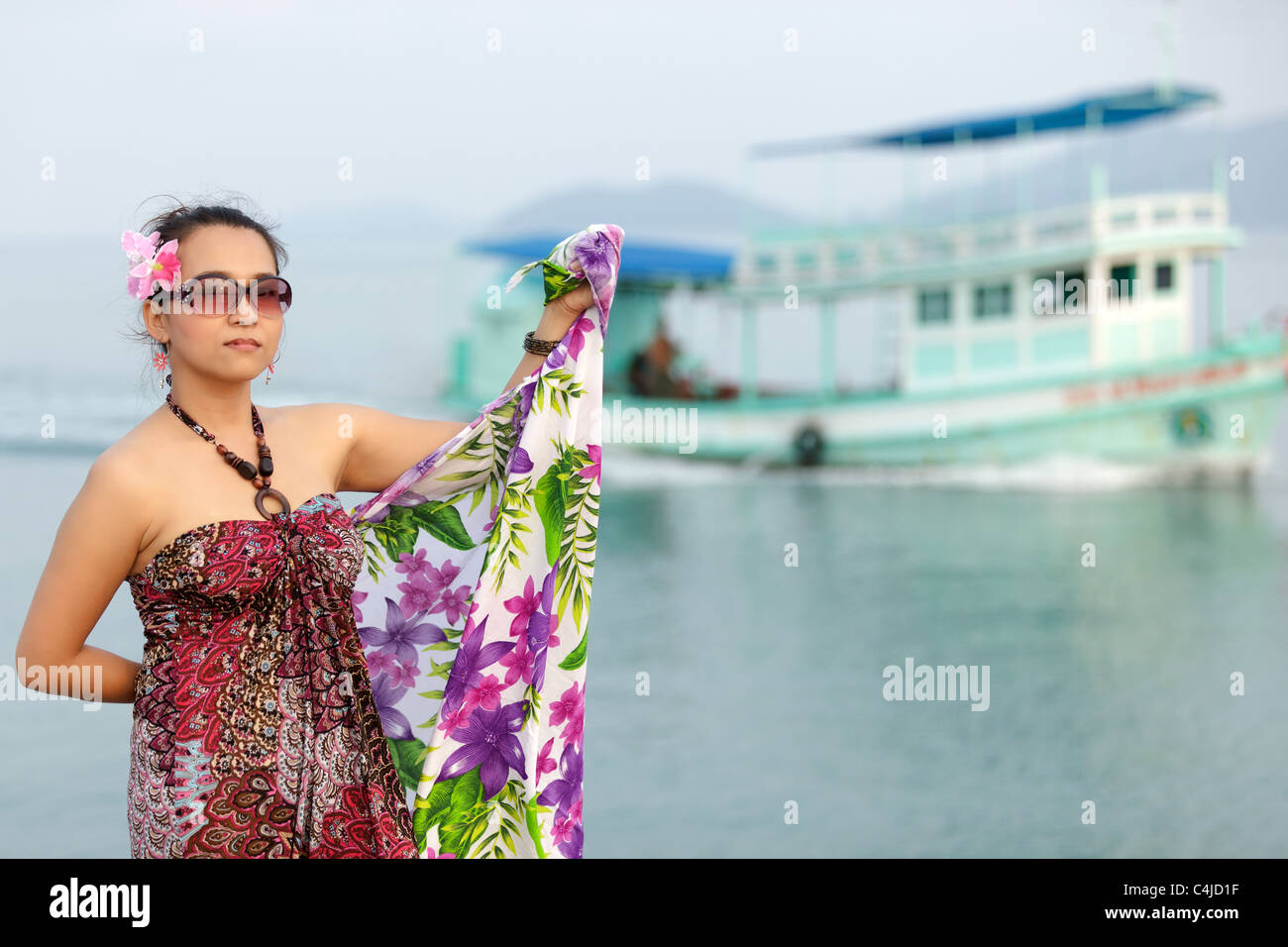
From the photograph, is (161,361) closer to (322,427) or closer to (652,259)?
(322,427)

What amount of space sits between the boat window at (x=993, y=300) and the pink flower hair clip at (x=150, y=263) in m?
14.2

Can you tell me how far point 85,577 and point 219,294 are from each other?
0.35 metres

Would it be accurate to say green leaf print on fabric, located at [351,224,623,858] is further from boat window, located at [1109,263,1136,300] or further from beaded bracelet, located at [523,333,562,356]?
boat window, located at [1109,263,1136,300]

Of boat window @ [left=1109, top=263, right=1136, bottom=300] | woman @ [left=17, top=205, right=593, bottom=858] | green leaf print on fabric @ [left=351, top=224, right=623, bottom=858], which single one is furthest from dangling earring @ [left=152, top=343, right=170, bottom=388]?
boat window @ [left=1109, top=263, right=1136, bottom=300]

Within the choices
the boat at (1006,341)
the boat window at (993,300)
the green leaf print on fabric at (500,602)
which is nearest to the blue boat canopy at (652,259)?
the boat at (1006,341)

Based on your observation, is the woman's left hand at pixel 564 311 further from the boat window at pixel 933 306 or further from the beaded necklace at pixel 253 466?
the boat window at pixel 933 306

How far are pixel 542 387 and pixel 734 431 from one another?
13475 mm

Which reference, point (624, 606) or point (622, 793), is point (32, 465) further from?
point (622, 793)

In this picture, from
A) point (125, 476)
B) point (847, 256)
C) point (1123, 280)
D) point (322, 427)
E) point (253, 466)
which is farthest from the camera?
point (847, 256)

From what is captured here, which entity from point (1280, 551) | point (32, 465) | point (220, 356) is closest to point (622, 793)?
point (220, 356)

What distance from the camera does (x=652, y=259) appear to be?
607 inches

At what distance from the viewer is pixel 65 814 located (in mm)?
3605

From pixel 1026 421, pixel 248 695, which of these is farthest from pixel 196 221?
pixel 1026 421

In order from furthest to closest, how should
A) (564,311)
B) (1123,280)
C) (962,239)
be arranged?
(962,239) → (1123,280) → (564,311)
